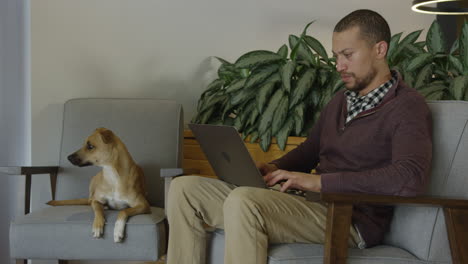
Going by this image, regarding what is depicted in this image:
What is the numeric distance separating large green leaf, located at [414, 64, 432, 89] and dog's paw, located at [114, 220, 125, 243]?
1.55 m

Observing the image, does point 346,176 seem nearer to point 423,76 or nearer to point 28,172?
A: point 423,76

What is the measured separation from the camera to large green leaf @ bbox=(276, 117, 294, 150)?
2988 millimetres

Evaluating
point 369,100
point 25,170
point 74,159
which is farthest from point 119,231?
point 369,100

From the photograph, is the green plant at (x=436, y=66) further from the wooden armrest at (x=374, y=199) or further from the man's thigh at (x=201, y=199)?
the man's thigh at (x=201, y=199)

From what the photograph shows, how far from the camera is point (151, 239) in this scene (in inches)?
93.4

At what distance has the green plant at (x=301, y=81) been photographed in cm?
292

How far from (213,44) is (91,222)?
1702 mm

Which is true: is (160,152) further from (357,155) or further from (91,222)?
(357,155)

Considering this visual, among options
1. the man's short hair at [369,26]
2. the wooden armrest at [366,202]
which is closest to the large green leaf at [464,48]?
the man's short hair at [369,26]

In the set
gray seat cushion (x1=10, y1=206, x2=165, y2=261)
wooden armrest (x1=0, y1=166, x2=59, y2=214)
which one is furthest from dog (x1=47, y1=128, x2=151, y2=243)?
gray seat cushion (x1=10, y1=206, x2=165, y2=261)

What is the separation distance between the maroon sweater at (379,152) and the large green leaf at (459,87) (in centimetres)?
77

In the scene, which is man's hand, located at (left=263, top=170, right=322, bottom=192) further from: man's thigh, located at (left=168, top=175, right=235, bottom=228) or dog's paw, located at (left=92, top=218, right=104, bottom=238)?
dog's paw, located at (left=92, top=218, right=104, bottom=238)

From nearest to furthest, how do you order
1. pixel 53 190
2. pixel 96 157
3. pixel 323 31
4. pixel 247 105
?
pixel 96 157 → pixel 53 190 → pixel 247 105 → pixel 323 31

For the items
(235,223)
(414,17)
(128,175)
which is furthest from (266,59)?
(414,17)
